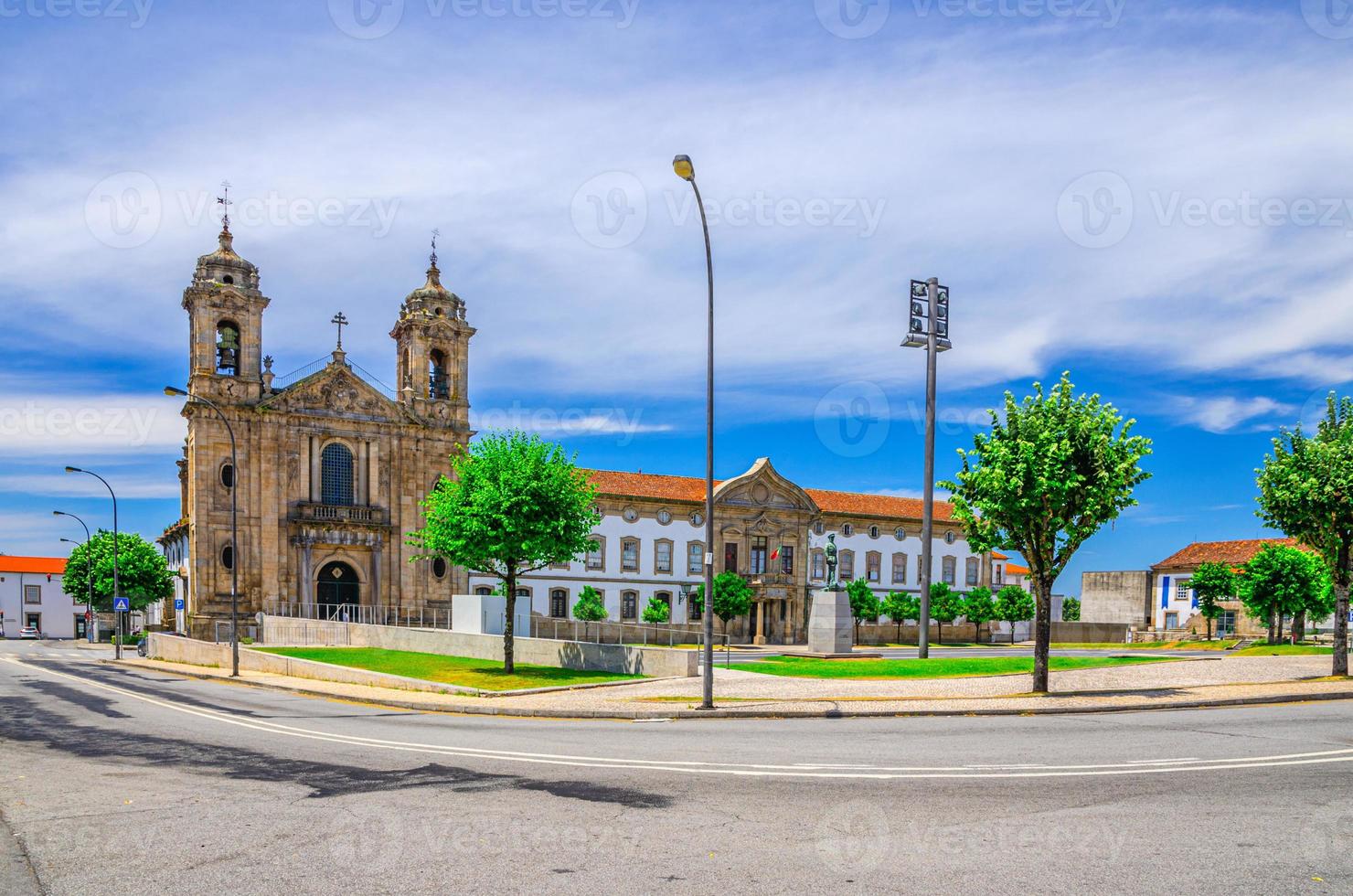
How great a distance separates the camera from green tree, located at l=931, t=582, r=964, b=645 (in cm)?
6488

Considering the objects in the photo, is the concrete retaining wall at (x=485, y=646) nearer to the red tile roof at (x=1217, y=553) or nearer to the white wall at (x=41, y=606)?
the red tile roof at (x=1217, y=553)

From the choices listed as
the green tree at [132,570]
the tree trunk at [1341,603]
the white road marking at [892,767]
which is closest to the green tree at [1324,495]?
the tree trunk at [1341,603]

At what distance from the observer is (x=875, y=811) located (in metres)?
9.13

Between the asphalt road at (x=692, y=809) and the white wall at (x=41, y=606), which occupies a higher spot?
the asphalt road at (x=692, y=809)

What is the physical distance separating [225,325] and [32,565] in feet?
276

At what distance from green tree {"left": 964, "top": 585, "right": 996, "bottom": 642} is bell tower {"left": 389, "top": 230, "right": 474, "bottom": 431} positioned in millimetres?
36434

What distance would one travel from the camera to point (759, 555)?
64625 mm

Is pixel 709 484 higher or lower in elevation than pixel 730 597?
higher

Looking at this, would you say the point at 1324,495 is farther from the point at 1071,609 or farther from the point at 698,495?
the point at 1071,609

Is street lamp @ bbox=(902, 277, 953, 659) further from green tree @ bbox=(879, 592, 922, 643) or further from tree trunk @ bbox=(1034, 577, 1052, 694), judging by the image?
green tree @ bbox=(879, 592, 922, 643)

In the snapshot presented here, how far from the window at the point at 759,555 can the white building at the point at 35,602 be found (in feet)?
295

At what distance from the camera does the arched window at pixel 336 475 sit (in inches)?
2280

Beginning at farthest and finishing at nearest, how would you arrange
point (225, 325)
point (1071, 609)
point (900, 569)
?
1. point (1071, 609)
2. point (900, 569)
3. point (225, 325)

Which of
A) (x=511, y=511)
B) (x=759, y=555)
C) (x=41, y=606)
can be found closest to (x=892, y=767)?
(x=511, y=511)
